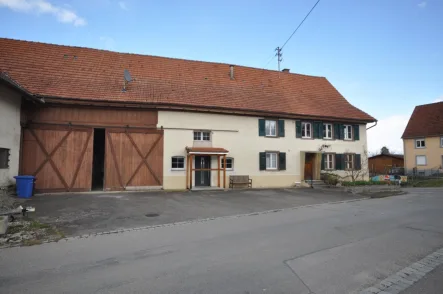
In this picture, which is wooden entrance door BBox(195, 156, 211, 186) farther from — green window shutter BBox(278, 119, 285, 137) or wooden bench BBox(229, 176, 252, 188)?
green window shutter BBox(278, 119, 285, 137)

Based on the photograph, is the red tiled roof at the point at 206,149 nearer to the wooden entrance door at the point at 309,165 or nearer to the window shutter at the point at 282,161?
the window shutter at the point at 282,161

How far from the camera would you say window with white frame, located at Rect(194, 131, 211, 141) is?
18.7m

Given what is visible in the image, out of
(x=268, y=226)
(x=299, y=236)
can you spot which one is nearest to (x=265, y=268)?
(x=299, y=236)

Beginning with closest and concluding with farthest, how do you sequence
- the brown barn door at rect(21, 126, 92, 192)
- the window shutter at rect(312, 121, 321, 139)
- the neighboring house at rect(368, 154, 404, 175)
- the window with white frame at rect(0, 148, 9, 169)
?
1. the window with white frame at rect(0, 148, 9, 169)
2. the brown barn door at rect(21, 126, 92, 192)
3. the window shutter at rect(312, 121, 321, 139)
4. the neighboring house at rect(368, 154, 404, 175)

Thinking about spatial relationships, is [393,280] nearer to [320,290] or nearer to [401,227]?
[320,290]

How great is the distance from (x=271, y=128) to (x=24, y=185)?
15.3 meters

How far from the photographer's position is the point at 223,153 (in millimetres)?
18109

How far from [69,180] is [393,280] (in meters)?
15.9

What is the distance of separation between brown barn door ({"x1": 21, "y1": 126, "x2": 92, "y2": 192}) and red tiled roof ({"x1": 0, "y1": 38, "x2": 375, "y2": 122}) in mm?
2090

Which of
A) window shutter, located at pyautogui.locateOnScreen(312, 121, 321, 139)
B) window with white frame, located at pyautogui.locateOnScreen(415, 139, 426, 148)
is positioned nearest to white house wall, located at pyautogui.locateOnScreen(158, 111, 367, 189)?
window shutter, located at pyautogui.locateOnScreen(312, 121, 321, 139)

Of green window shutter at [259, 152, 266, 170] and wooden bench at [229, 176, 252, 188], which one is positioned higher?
green window shutter at [259, 152, 266, 170]

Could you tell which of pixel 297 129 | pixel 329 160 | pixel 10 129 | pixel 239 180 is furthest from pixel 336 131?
pixel 10 129

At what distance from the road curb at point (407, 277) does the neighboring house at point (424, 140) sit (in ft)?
118

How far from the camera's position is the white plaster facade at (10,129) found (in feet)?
42.1
